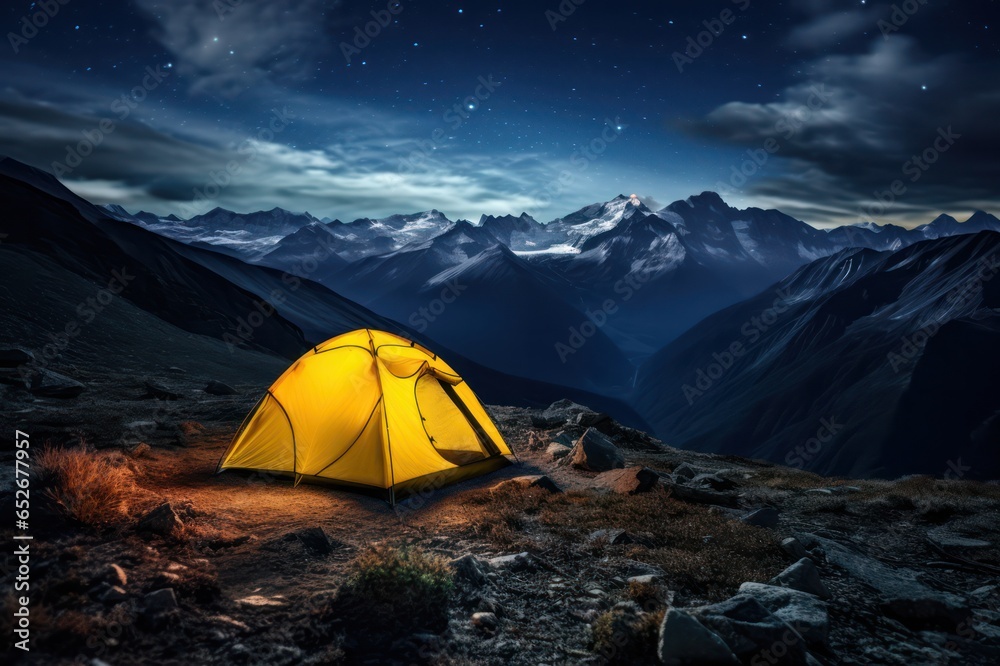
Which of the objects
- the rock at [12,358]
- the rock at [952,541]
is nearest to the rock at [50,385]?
the rock at [12,358]

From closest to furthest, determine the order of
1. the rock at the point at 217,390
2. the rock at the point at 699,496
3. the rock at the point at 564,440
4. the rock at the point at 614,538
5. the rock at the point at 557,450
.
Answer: the rock at the point at 614,538, the rock at the point at 699,496, the rock at the point at 557,450, the rock at the point at 564,440, the rock at the point at 217,390

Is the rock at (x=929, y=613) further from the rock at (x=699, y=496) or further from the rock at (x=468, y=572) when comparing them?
the rock at (x=468, y=572)

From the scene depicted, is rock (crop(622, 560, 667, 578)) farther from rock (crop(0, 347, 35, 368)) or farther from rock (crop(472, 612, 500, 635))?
rock (crop(0, 347, 35, 368))

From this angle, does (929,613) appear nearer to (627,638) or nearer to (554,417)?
(627,638)

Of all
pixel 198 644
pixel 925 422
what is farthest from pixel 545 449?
pixel 925 422

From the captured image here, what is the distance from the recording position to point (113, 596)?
597cm

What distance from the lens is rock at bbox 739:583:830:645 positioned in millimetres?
6164

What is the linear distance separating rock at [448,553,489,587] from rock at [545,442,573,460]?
351 inches

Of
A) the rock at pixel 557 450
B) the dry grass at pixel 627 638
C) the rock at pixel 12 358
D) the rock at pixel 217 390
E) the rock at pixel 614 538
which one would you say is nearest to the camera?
the dry grass at pixel 627 638

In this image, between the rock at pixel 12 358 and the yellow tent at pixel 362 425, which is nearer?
the yellow tent at pixel 362 425

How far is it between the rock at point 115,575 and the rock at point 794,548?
9723 millimetres

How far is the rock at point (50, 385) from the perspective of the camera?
18297mm

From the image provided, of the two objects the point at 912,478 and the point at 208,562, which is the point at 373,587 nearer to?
the point at 208,562

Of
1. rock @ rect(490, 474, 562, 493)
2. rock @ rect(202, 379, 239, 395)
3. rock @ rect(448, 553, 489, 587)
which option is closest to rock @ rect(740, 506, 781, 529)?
rock @ rect(490, 474, 562, 493)
